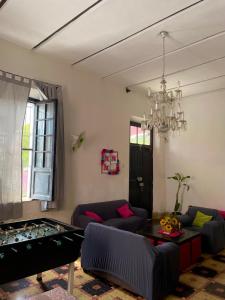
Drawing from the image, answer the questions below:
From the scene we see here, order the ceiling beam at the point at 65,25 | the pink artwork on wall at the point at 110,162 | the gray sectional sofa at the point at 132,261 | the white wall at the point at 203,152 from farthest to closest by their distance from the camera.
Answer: the white wall at the point at 203,152 < the pink artwork on wall at the point at 110,162 < the ceiling beam at the point at 65,25 < the gray sectional sofa at the point at 132,261

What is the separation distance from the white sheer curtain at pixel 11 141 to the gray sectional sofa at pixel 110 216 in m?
1.11

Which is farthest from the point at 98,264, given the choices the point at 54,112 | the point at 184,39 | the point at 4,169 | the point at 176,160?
the point at 176,160

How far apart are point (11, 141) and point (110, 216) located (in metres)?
2.52

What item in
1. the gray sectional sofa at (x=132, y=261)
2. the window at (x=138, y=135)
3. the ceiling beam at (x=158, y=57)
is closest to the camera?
the gray sectional sofa at (x=132, y=261)

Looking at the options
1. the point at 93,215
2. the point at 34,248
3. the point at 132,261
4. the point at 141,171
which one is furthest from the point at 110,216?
the point at 34,248

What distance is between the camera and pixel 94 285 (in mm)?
3146

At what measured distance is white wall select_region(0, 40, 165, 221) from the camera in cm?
430

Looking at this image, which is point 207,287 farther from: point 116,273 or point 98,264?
point 98,264

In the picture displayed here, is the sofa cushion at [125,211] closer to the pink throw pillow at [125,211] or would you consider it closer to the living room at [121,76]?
the pink throw pillow at [125,211]

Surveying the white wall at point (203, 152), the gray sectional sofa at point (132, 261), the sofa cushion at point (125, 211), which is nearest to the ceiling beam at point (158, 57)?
the white wall at point (203, 152)

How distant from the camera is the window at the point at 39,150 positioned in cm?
426

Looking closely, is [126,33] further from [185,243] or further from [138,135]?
[138,135]

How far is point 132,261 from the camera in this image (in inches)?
111

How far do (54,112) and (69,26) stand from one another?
1.41 m
